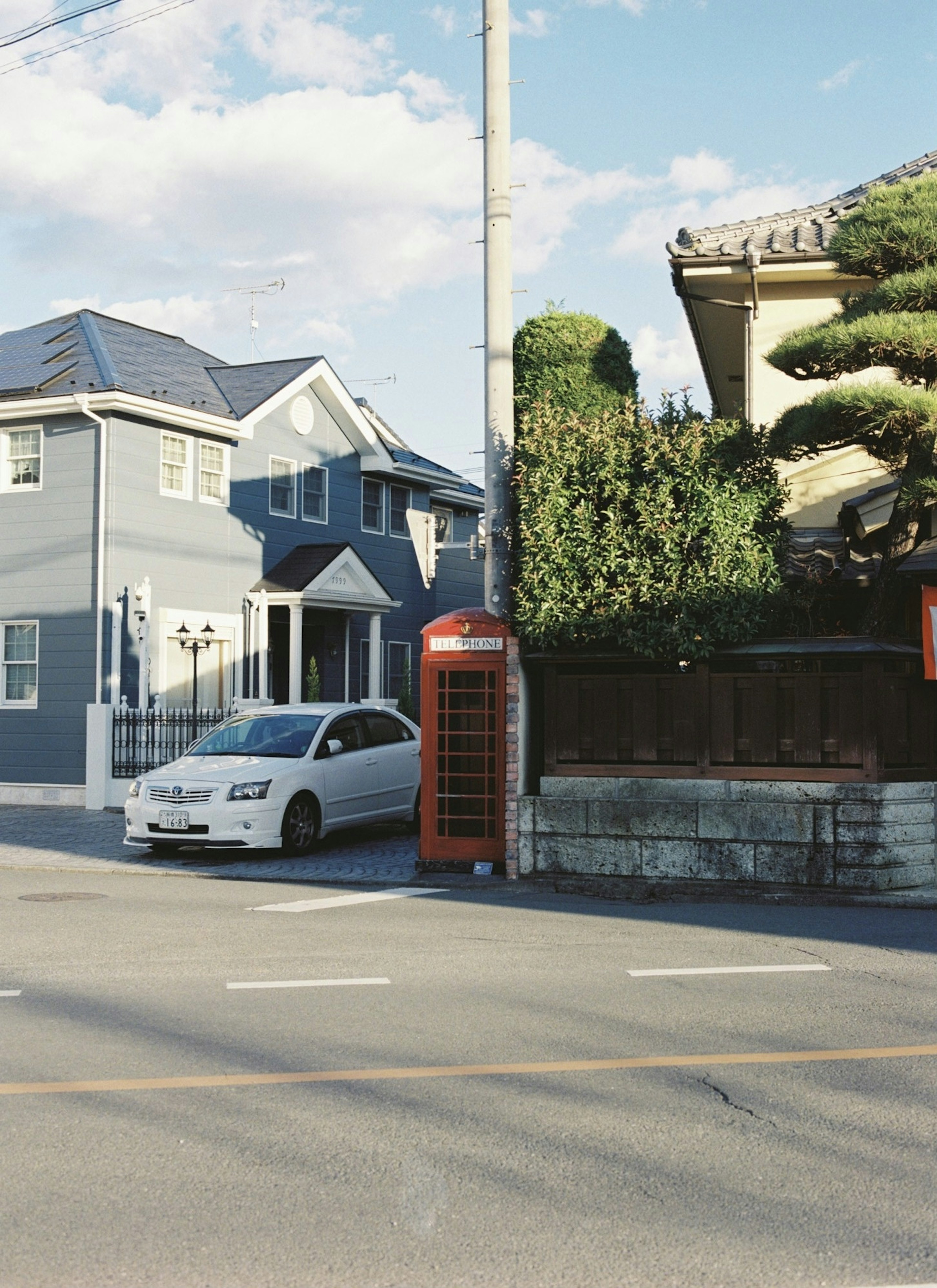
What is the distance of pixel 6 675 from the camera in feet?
79.8

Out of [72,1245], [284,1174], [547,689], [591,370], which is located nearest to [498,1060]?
[284,1174]

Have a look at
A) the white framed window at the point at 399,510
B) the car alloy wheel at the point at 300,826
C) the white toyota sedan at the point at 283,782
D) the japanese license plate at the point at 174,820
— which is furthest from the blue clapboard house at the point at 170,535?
the japanese license plate at the point at 174,820

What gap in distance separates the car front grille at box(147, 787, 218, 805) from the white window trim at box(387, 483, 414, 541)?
1627 cm

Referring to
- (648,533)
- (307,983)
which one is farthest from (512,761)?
(307,983)

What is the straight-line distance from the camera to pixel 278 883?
13859 millimetres

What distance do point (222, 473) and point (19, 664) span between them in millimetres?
5045

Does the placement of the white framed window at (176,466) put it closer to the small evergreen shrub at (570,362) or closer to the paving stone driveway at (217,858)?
the paving stone driveway at (217,858)

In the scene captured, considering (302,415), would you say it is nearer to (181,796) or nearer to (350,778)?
(350,778)

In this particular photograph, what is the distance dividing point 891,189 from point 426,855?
25.2ft

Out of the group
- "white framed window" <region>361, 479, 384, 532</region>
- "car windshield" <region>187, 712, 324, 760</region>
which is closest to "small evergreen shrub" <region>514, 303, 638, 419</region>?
"car windshield" <region>187, 712, 324, 760</region>

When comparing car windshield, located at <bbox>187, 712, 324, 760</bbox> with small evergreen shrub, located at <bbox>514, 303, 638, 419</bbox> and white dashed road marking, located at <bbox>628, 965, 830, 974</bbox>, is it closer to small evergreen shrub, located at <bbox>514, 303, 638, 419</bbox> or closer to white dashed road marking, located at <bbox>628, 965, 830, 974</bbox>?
small evergreen shrub, located at <bbox>514, 303, 638, 419</bbox>

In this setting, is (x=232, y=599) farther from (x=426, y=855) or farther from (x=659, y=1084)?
(x=659, y=1084)

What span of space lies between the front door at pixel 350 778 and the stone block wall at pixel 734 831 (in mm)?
3410

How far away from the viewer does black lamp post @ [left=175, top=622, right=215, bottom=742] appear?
81.3 ft
